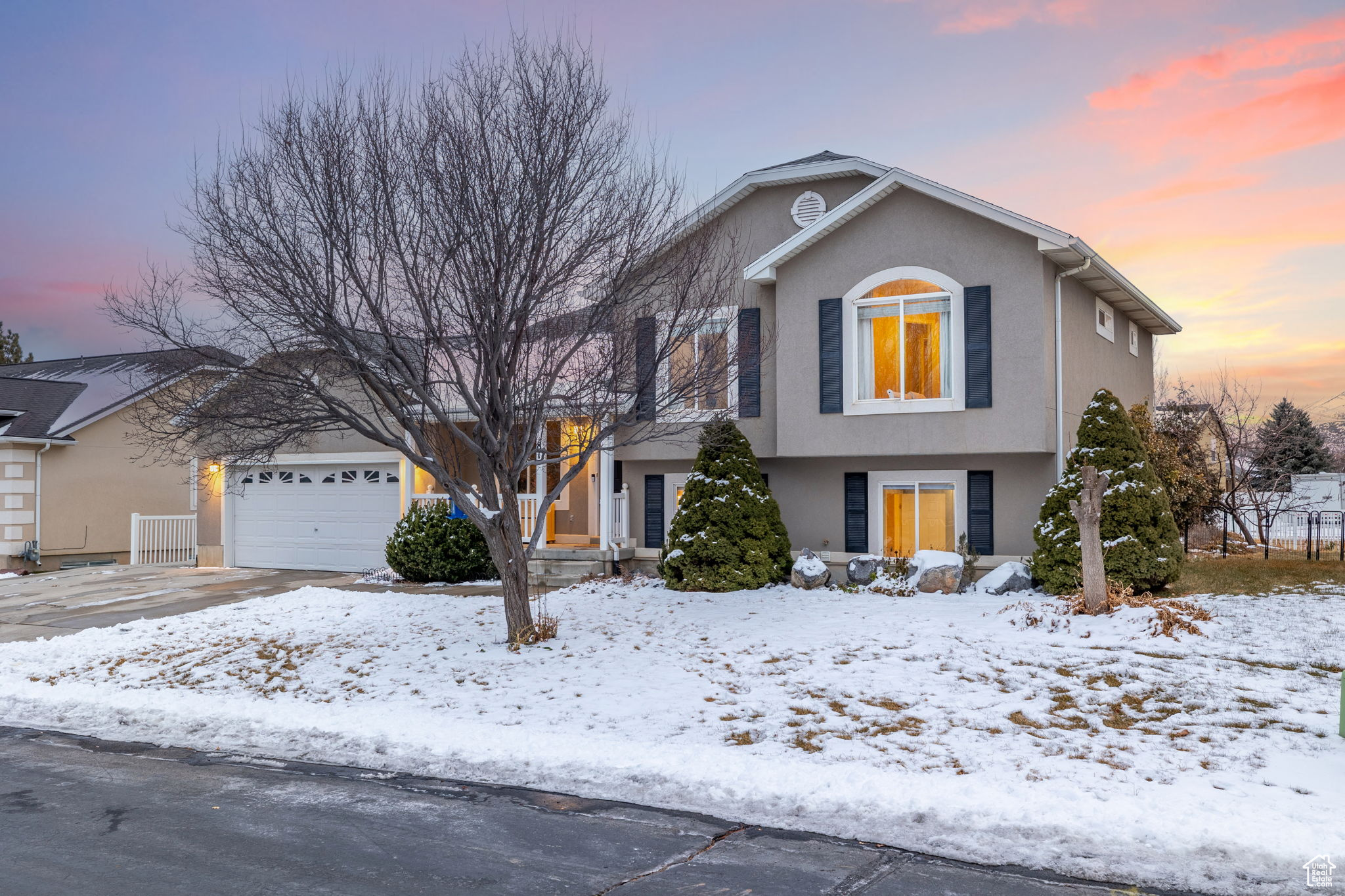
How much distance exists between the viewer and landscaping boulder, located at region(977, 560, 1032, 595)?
476 inches

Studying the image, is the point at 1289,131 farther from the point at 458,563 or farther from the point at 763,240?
the point at 458,563

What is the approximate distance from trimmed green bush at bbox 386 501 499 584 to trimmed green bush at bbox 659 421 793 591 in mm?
3563

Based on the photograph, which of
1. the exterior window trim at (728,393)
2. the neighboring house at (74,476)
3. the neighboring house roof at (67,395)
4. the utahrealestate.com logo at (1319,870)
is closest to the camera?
the utahrealestate.com logo at (1319,870)

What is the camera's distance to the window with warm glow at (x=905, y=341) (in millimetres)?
13367

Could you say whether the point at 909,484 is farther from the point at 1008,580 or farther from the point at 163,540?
the point at 163,540

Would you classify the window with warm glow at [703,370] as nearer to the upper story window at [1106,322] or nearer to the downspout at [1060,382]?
the downspout at [1060,382]

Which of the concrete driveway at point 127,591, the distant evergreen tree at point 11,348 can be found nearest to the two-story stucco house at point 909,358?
the concrete driveway at point 127,591

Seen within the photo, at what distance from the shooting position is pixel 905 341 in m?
13.6

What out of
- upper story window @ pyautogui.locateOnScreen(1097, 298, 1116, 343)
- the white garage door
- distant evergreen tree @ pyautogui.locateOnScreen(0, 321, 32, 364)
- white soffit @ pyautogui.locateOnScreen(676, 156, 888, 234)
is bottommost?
the white garage door

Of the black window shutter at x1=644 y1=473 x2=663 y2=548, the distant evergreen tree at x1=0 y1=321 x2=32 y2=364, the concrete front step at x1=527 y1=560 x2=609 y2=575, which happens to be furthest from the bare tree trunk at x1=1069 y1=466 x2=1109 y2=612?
the distant evergreen tree at x1=0 y1=321 x2=32 y2=364

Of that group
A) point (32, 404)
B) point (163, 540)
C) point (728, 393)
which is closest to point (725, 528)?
point (728, 393)

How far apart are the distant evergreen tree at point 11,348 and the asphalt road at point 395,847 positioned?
152ft

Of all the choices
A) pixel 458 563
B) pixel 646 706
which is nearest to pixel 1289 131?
pixel 646 706

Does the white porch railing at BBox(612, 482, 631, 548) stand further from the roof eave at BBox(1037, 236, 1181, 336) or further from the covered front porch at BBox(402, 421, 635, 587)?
the roof eave at BBox(1037, 236, 1181, 336)
